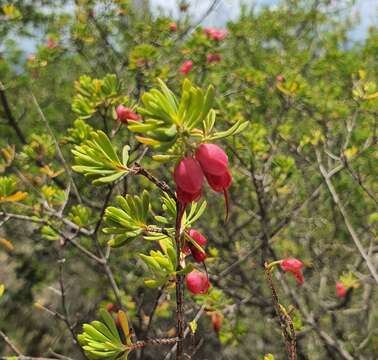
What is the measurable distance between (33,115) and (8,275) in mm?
2324

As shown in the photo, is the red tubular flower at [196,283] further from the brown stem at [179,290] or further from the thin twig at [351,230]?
the thin twig at [351,230]

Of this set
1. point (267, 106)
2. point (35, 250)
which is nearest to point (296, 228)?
point (267, 106)

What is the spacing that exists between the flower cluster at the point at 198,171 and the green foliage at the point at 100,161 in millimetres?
130

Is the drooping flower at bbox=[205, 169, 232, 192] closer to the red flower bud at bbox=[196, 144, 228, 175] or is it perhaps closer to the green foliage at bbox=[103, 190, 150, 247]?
the red flower bud at bbox=[196, 144, 228, 175]

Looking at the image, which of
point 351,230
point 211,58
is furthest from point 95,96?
point 211,58

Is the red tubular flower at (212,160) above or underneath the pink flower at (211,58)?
underneath

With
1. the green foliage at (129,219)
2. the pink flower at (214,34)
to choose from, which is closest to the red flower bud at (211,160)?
the green foliage at (129,219)

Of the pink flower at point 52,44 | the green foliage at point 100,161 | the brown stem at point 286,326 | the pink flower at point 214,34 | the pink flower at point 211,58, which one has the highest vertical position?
the pink flower at point 52,44

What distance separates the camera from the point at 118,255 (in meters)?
4.12

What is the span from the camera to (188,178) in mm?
671

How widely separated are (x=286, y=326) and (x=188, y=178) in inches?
17.4

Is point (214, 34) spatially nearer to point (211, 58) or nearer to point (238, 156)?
point (211, 58)

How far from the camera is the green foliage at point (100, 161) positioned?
755 millimetres

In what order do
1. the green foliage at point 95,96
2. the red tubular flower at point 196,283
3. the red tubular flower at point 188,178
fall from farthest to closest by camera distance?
1. the green foliage at point 95,96
2. the red tubular flower at point 196,283
3. the red tubular flower at point 188,178
